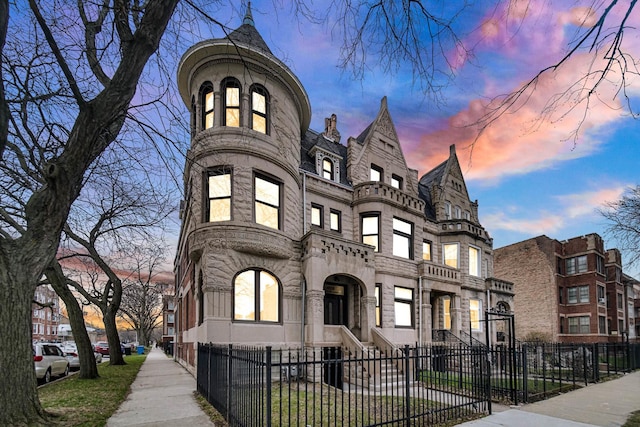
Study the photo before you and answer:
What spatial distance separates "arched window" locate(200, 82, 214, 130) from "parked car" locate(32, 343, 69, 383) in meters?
11.4

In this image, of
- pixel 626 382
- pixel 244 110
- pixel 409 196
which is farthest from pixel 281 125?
pixel 626 382

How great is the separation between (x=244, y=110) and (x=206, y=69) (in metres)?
2.37

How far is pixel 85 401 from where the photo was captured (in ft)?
35.9

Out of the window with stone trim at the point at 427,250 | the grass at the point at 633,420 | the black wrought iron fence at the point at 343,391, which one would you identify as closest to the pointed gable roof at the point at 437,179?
the window with stone trim at the point at 427,250

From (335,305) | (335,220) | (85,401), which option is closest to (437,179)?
(335,220)

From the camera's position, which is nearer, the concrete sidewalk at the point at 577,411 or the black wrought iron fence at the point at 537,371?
the concrete sidewalk at the point at 577,411

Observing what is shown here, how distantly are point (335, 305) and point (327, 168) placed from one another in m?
6.81

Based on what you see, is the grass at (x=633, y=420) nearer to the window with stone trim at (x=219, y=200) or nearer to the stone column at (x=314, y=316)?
the stone column at (x=314, y=316)

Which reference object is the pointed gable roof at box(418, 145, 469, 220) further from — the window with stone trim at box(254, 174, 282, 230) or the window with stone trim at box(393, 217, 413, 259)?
the window with stone trim at box(254, 174, 282, 230)

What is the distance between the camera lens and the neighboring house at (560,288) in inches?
1564

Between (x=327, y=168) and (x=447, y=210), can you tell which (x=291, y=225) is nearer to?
(x=327, y=168)

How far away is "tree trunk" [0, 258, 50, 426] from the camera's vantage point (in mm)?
6852

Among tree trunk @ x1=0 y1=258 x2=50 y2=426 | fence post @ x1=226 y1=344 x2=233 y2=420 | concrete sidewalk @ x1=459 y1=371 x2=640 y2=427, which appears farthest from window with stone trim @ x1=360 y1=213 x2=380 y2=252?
tree trunk @ x1=0 y1=258 x2=50 y2=426

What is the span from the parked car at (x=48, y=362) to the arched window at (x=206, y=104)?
37.3 feet
